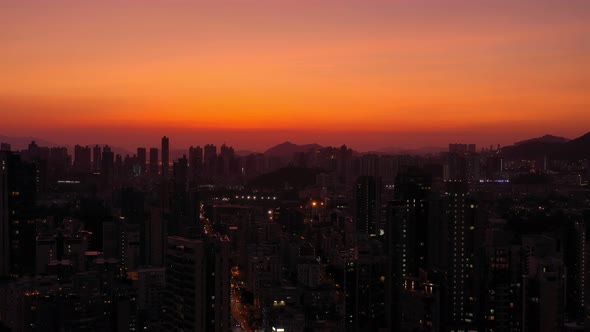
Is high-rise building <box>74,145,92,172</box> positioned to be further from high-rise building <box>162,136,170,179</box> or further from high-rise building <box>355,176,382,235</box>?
high-rise building <box>355,176,382,235</box>

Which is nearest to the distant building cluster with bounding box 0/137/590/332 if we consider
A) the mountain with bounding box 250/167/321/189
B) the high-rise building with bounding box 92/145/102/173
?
the high-rise building with bounding box 92/145/102/173

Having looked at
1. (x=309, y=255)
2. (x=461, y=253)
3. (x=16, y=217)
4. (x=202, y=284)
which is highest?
(x=202, y=284)

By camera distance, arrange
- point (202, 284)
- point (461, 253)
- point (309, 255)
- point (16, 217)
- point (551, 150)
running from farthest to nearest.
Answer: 1. point (551, 150)
2. point (309, 255)
3. point (16, 217)
4. point (461, 253)
5. point (202, 284)

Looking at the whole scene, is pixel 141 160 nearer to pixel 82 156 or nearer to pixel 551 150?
pixel 82 156

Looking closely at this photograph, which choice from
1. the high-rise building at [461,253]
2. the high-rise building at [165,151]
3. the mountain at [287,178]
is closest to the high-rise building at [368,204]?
the high-rise building at [461,253]

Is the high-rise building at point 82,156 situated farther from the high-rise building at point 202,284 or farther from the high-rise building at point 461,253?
the high-rise building at point 202,284

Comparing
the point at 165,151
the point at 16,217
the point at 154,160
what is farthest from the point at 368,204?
the point at 154,160
